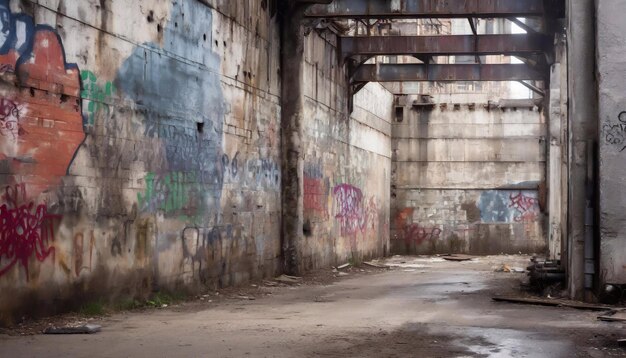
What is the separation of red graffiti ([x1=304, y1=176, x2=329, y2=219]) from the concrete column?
1.76 m

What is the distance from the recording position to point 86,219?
10445 millimetres

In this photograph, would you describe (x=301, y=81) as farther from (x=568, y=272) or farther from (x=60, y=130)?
(x=60, y=130)

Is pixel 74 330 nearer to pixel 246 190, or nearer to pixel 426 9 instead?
pixel 246 190

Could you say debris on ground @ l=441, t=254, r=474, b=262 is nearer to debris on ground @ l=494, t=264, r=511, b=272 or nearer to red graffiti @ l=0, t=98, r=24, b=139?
debris on ground @ l=494, t=264, r=511, b=272

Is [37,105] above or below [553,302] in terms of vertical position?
above

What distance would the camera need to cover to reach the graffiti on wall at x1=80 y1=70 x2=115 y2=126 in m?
10.4

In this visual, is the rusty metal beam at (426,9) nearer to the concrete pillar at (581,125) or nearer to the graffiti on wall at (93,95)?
the concrete pillar at (581,125)

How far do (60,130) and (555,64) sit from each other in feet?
49.5

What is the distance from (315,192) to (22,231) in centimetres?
1148

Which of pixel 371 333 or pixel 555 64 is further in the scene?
pixel 555 64

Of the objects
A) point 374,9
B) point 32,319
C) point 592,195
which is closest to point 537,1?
point 374,9

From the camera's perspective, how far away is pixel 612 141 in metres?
12.3

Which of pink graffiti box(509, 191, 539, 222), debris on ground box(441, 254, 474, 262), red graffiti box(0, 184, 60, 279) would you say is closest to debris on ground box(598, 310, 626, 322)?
red graffiti box(0, 184, 60, 279)

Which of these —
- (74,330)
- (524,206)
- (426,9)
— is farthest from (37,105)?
(524,206)
